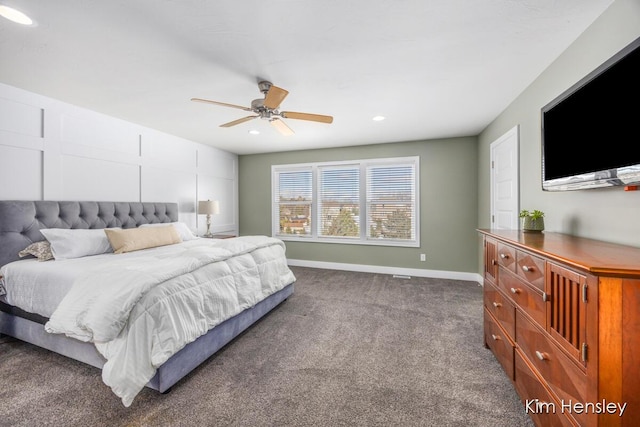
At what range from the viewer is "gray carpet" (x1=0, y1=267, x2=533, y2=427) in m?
1.58

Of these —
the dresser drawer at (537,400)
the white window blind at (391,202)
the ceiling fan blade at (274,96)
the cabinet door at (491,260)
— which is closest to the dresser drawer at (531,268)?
the cabinet door at (491,260)

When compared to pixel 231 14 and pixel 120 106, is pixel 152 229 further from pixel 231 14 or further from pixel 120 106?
pixel 231 14

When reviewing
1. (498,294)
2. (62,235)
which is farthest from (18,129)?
(498,294)

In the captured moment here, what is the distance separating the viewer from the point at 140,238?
3107mm

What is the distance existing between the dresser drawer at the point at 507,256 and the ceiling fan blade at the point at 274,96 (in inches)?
76.6

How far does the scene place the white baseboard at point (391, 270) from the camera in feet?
14.6

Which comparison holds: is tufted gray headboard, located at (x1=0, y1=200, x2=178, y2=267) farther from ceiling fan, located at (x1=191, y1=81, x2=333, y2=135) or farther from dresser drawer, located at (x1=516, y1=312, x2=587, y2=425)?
dresser drawer, located at (x1=516, y1=312, x2=587, y2=425)

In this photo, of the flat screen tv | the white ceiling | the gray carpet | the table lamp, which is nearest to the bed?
the gray carpet

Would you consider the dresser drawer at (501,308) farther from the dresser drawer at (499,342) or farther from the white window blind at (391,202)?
the white window blind at (391,202)

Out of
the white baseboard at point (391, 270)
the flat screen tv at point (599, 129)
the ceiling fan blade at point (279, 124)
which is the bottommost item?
the white baseboard at point (391, 270)

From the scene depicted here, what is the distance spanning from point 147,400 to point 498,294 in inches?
98.7

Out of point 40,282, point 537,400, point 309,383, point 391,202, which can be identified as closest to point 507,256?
point 537,400

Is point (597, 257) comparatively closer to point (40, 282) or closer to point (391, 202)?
point (40, 282)

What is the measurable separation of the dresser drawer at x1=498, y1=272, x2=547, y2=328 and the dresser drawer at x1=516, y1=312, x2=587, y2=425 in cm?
6
